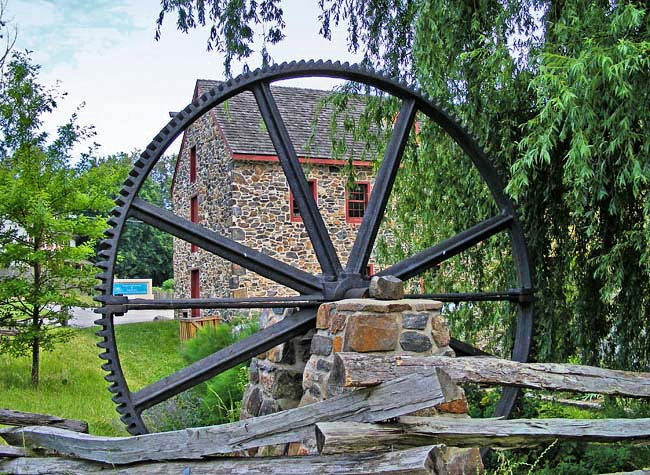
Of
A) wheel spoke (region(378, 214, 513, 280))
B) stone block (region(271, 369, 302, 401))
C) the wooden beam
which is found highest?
wheel spoke (region(378, 214, 513, 280))

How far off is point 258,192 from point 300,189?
33.4ft

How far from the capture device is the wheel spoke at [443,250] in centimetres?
566

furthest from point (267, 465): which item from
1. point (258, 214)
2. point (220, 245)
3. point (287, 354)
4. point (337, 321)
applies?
point (258, 214)

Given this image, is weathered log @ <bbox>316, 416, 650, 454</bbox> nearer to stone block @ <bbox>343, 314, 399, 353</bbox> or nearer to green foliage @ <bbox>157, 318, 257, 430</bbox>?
stone block @ <bbox>343, 314, 399, 353</bbox>

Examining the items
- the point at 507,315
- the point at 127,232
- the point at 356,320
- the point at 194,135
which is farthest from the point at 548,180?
the point at 127,232

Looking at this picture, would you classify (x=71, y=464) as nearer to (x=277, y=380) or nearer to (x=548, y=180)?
(x=277, y=380)

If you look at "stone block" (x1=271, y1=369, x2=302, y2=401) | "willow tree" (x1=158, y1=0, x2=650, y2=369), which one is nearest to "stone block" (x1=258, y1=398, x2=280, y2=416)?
"stone block" (x1=271, y1=369, x2=302, y2=401)

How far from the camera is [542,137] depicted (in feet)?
14.5

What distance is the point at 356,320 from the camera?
4656 mm

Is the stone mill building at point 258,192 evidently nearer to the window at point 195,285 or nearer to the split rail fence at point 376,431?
the window at point 195,285

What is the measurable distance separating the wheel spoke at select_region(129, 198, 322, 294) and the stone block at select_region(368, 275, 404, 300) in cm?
50

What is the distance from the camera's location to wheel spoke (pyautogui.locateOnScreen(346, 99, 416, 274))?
5465mm

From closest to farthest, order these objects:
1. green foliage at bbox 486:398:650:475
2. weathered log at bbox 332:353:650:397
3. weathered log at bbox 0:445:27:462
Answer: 1. weathered log at bbox 332:353:650:397
2. weathered log at bbox 0:445:27:462
3. green foliage at bbox 486:398:650:475

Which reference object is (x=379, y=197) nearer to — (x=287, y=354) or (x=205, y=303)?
(x=287, y=354)
